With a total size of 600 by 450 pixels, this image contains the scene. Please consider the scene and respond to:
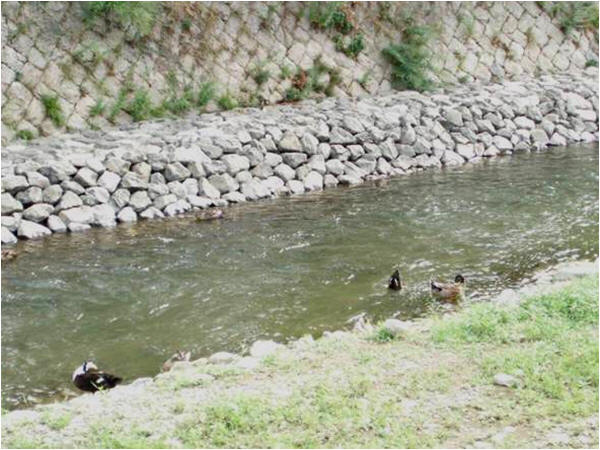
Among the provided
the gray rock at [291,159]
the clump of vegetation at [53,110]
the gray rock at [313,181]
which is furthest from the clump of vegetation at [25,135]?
the gray rock at [313,181]

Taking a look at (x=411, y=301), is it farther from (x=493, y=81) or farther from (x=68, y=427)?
(x=493, y=81)

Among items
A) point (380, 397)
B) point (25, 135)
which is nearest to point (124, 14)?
point (25, 135)

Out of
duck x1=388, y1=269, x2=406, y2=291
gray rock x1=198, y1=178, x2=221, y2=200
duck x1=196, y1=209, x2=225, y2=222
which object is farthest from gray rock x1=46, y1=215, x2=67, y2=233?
duck x1=388, y1=269, x2=406, y2=291

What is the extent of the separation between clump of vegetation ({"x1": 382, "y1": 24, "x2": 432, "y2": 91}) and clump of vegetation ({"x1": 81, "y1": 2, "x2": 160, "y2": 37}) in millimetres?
5628

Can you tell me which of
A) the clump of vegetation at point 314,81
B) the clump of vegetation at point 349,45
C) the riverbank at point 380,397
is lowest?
the riverbank at point 380,397

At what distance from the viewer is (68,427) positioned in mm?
4840

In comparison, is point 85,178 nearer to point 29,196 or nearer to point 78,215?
point 78,215

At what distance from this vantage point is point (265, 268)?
32.5 feet

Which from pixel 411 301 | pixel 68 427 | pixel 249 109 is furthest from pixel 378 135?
pixel 68 427

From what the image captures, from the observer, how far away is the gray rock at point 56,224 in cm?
1167

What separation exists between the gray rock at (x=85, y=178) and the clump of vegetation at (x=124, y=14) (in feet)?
15.0

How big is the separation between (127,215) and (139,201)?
0.36 meters

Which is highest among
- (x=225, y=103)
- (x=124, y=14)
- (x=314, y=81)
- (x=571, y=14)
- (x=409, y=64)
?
(x=571, y=14)

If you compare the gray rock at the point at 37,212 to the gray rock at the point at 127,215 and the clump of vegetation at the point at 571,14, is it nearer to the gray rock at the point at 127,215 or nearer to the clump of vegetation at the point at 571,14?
the gray rock at the point at 127,215
